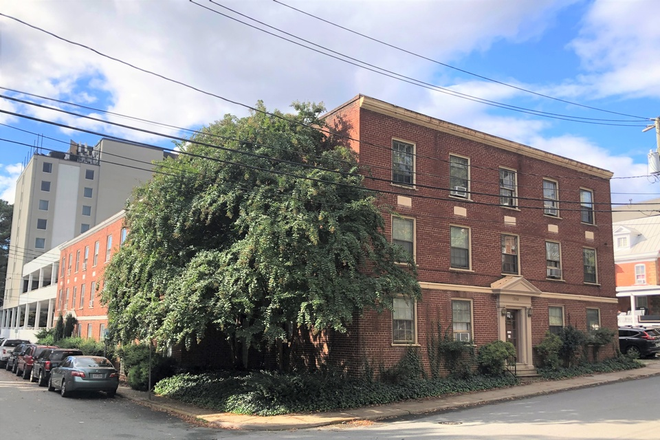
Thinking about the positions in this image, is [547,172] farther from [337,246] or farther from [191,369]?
[191,369]

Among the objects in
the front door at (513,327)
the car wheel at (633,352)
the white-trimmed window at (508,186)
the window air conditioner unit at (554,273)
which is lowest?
the car wheel at (633,352)

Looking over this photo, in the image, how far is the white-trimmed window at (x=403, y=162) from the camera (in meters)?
19.9

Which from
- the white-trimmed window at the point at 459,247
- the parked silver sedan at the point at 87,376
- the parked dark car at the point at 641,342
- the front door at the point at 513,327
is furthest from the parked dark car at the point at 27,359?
the parked dark car at the point at 641,342

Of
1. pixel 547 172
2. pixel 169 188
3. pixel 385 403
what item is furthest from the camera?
pixel 547 172

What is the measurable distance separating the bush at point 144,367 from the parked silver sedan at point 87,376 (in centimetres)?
137

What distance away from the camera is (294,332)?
1867cm

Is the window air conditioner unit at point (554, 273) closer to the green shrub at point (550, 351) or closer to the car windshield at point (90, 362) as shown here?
the green shrub at point (550, 351)

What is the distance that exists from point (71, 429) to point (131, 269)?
664 cm

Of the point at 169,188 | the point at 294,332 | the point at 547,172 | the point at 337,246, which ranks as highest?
the point at 547,172

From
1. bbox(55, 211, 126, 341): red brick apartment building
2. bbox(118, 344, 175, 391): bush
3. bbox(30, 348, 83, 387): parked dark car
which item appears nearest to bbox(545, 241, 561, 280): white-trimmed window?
bbox(118, 344, 175, 391): bush

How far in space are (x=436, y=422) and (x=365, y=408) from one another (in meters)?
2.61

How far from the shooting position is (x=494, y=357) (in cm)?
1978

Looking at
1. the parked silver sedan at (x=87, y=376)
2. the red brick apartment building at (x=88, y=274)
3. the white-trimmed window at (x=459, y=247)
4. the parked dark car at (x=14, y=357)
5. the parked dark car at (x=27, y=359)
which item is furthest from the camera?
the red brick apartment building at (x=88, y=274)

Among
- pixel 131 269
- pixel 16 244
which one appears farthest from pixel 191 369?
pixel 16 244
